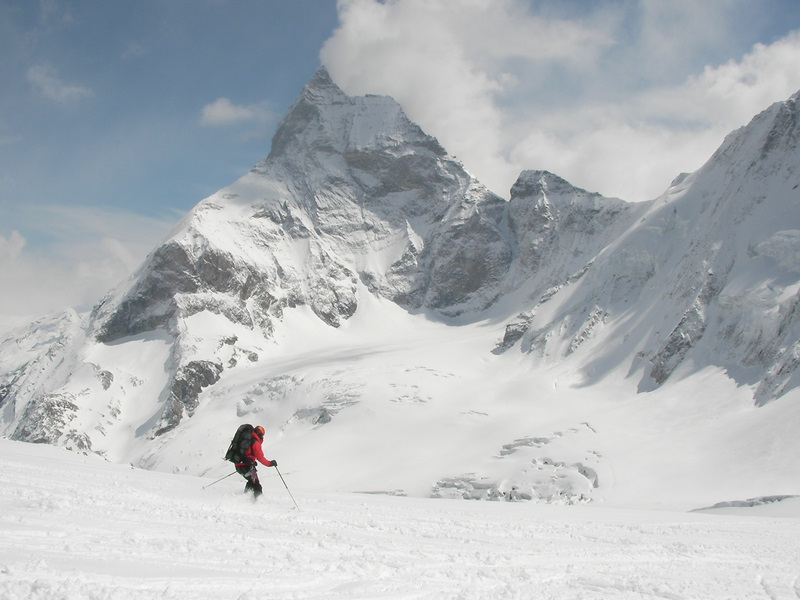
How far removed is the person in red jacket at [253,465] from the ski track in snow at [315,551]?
349 mm

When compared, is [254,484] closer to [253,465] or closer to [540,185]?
[253,465]

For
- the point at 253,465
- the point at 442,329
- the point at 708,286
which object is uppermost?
the point at 442,329

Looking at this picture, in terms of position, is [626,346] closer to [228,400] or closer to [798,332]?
[798,332]

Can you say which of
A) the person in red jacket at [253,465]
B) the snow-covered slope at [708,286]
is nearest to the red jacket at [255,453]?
the person in red jacket at [253,465]

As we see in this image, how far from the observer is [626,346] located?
76688mm

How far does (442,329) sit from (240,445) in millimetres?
126160

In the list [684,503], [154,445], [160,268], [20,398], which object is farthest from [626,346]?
[20,398]

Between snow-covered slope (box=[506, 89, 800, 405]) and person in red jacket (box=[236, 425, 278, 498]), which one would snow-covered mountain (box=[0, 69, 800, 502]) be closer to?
snow-covered slope (box=[506, 89, 800, 405])

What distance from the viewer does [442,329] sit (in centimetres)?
13850

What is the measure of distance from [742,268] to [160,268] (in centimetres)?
9937

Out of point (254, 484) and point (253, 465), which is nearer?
point (254, 484)

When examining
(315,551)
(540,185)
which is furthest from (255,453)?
(540,185)

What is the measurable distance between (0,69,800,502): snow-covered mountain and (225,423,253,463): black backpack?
122 ft

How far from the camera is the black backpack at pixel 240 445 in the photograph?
12.9 m
